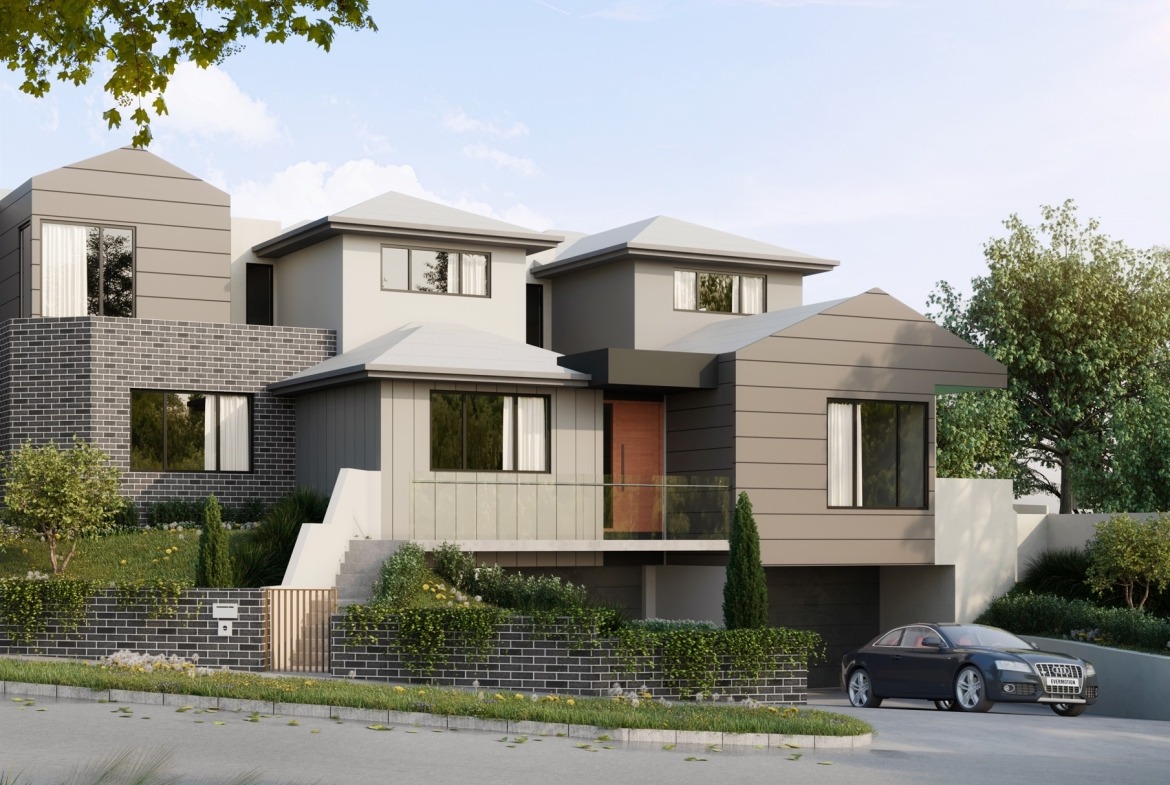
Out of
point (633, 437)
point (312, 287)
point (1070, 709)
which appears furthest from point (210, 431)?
point (1070, 709)

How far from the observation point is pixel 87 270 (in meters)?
28.8

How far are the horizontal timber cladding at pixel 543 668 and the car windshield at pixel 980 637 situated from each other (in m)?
4.42

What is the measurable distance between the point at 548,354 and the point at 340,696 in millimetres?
→ 12644

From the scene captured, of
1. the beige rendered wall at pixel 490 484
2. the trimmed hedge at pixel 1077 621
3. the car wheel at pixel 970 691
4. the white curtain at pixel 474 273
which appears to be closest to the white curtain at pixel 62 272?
the beige rendered wall at pixel 490 484

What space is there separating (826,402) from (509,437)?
584 centimetres

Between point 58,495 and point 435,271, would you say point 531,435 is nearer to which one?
point 435,271

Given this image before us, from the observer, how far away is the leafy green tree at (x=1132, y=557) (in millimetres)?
27406

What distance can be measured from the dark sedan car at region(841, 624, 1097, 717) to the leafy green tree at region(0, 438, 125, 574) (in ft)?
40.1

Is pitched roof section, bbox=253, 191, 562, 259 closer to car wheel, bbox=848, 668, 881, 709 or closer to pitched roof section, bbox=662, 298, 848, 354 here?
pitched roof section, bbox=662, 298, 848, 354

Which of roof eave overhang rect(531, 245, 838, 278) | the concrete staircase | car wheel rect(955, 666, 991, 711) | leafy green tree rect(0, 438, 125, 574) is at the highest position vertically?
roof eave overhang rect(531, 245, 838, 278)

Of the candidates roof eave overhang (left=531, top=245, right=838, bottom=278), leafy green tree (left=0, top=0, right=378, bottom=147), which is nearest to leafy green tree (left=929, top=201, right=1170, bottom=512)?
roof eave overhang (left=531, top=245, right=838, bottom=278)

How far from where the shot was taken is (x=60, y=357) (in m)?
27.3

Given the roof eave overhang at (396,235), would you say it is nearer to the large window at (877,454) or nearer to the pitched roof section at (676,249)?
the pitched roof section at (676,249)

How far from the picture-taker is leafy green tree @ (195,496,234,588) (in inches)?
826
